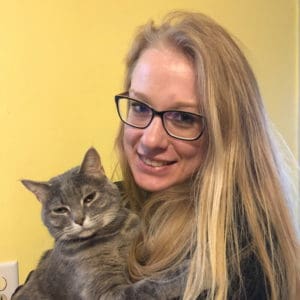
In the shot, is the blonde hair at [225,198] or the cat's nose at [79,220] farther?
the cat's nose at [79,220]

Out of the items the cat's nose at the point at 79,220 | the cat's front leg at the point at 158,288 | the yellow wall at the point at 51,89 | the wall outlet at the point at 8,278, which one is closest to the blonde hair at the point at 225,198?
the cat's front leg at the point at 158,288

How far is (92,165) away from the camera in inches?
40.5

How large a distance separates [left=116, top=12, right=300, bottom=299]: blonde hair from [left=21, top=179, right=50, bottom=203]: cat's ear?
23cm

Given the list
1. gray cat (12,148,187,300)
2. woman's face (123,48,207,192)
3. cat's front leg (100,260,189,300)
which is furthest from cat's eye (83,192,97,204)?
cat's front leg (100,260,189,300)

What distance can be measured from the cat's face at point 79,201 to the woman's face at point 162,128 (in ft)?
0.31

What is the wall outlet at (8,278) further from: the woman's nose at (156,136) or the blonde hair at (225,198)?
the woman's nose at (156,136)

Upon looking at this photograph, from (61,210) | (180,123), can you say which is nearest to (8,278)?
(61,210)

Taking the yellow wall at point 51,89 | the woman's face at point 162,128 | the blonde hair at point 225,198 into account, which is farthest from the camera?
the yellow wall at point 51,89

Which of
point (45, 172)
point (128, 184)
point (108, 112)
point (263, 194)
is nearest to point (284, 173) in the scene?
point (263, 194)

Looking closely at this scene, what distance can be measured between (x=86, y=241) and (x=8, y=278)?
31cm

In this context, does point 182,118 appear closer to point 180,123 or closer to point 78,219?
point 180,123

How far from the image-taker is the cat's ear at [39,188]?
995 mm

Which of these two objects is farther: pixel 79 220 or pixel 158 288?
pixel 79 220

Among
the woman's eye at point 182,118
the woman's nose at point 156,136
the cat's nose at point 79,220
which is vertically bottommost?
the cat's nose at point 79,220
